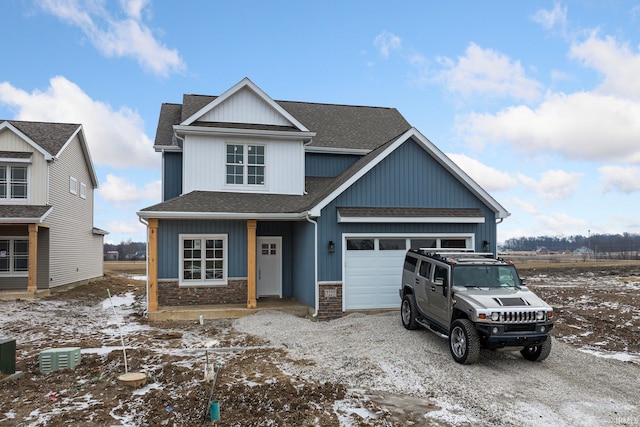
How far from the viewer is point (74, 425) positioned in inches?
237

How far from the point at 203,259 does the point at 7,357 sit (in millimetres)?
7338

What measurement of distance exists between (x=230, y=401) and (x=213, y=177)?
10.8 m

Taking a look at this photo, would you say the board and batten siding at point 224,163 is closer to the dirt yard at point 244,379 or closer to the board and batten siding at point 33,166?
the dirt yard at point 244,379

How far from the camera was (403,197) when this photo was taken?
1455 cm

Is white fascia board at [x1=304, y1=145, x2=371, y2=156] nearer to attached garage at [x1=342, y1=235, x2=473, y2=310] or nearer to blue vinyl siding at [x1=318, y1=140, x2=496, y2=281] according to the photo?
blue vinyl siding at [x1=318, y1=140, x2=496, y2=281]

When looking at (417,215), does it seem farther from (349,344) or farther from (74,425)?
(74,425)

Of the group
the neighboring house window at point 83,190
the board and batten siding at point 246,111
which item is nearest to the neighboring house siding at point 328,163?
the board and batten siding at point 246,111

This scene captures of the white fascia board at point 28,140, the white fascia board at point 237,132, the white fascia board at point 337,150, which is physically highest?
the white fascia board at point 28,140

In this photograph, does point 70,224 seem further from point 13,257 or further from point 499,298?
point 499,298

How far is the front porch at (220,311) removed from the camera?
13688 mm

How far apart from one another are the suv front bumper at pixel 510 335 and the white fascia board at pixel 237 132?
34.3 feet

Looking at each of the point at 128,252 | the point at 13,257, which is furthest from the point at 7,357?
the point at 128,252

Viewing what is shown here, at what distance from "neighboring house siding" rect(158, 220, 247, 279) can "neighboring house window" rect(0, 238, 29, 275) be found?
1036 cm

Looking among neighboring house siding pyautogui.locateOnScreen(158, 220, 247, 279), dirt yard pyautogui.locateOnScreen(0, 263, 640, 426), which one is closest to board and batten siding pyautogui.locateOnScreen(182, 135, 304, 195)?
neighboring house siding pyautogui.locateOnScreen(158, 220, 247, 279)
